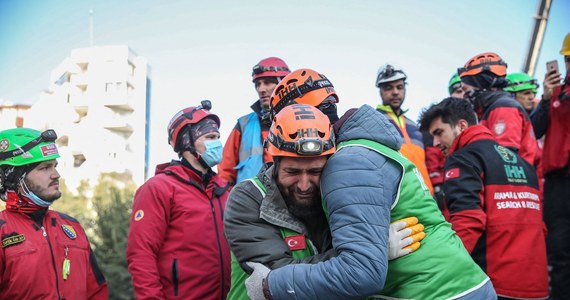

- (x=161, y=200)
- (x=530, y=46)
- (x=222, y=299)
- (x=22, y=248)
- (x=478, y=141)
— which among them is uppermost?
(x=530, y=46)

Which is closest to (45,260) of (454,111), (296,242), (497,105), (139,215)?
(139,215)

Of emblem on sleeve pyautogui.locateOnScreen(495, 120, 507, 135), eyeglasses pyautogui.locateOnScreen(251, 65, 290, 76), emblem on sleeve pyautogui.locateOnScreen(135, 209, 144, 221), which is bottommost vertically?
emblem on sleeve pyautogui.locateOnScreen(135, 209, 144, 221)

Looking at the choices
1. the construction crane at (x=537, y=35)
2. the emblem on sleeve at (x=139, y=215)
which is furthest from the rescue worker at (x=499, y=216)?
the construction crane at (x=537, y=35)

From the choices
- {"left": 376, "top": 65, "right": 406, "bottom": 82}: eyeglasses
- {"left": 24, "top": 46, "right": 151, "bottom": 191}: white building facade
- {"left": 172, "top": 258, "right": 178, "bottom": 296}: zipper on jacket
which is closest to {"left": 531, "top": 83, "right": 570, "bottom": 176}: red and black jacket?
{"left": 376, "top": 65, "right": 406, "bottom": 82}: eyeglasses

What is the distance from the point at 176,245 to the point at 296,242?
5.78 ft

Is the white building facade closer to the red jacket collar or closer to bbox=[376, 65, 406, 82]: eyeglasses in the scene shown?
bbox=[376, 65, 406, 82]: eyeglasses

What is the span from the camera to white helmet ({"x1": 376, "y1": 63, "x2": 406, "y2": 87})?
261 inches

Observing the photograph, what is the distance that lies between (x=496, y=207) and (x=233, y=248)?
2.42 metres

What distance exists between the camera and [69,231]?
475 centimetres

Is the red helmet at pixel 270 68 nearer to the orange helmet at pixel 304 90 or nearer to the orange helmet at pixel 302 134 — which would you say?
the orange helmet at pixel 304 90

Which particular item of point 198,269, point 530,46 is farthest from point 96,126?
point 198,269

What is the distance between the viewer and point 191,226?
490cm

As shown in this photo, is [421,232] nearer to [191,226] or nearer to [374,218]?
[374,218]

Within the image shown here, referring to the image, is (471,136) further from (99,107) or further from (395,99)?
(99,107)
